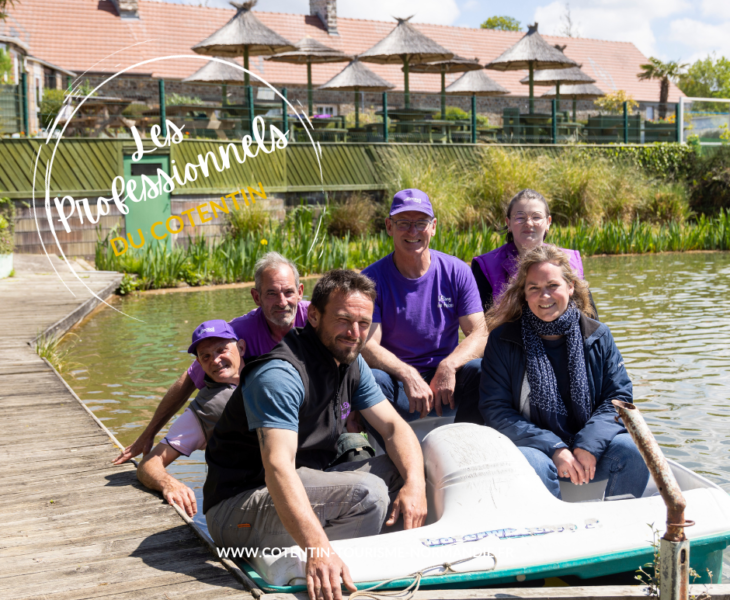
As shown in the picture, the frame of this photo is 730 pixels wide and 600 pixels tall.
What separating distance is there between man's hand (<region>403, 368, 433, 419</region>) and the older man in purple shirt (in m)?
0.65

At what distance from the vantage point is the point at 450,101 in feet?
101

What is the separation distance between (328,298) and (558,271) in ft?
3.69

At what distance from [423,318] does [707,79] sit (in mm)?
66930

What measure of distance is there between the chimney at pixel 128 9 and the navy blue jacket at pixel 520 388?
85.5 ft

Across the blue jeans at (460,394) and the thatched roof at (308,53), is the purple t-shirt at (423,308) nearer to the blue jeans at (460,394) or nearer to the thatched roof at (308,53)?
the blue jeans at (460,394)

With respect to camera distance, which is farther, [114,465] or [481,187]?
[481,187]

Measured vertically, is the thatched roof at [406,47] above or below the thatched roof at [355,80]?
above

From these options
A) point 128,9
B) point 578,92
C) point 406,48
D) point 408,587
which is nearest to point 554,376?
point 408,587

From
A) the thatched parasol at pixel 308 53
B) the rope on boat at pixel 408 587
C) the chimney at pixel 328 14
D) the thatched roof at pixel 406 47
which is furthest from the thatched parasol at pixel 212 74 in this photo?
the chimney at pixel 328 14

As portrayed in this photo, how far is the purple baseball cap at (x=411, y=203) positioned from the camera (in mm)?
4148

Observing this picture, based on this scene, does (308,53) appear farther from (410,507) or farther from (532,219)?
(410,507)

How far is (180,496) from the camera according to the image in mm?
3570

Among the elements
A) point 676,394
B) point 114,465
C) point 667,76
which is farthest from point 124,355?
point 667,76

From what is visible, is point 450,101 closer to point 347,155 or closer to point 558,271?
point 347,155
